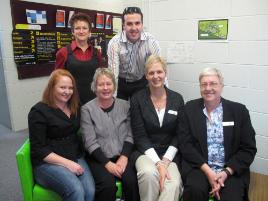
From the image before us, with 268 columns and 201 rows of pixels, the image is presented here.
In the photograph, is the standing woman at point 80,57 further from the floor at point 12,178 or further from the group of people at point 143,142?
the floor at point 12,178

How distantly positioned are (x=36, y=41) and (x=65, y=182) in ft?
9.70

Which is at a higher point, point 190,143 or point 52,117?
point 52,117

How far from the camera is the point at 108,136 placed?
2.08 m

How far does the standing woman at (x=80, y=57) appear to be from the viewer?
242cm

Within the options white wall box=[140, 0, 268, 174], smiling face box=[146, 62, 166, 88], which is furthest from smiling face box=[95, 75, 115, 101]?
white wall box=[140, 0, 268, 174]

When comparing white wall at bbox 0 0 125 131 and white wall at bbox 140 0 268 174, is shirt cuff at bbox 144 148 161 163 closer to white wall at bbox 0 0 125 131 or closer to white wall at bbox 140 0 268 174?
white wall at bbox 140 0 268 174

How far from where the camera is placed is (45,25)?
167 inches

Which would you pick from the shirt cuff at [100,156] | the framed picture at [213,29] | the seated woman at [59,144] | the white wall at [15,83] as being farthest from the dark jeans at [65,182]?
the white wall at [15,83]

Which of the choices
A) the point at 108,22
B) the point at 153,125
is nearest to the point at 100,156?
the point at 153,125

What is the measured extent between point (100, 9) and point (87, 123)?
3564mm

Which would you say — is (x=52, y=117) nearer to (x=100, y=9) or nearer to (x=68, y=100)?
(x=68, y=100)

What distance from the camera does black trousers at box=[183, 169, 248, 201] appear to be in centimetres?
175

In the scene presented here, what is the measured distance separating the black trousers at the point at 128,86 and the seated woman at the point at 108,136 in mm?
388

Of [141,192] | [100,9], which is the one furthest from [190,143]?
[100,9]
